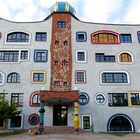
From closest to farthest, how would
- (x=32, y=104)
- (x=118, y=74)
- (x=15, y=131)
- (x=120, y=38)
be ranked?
(x=15, y=131), (x=32, y=104), (x=118, y=74), (x=120, y=38)

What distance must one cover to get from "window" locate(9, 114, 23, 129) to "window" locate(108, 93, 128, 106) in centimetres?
1184

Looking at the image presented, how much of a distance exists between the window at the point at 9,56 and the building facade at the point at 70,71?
0.45ft

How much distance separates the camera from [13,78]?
93.8 ft

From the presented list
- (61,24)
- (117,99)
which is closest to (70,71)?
(117,99)

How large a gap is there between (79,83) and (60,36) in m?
7.79

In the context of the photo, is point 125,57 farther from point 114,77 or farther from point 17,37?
point 17,37

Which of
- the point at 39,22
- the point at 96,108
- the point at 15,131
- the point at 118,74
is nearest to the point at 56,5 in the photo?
the point at 39,22

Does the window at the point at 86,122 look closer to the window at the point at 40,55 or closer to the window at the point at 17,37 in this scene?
the window at the point at 40,55

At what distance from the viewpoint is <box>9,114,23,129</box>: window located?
86.8 feet

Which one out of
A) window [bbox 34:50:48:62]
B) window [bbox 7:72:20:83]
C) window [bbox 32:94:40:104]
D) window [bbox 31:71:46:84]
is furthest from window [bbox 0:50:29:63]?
window [bbox 32:94:40:104]

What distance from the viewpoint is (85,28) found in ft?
103

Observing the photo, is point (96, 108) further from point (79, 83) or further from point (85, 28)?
point (85, 28)

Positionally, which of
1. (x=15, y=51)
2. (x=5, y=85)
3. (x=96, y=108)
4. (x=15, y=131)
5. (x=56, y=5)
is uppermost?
(x=56, y=5)

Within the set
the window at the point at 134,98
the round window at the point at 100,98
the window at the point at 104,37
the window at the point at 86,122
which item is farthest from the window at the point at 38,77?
the window at the point at 134,98
